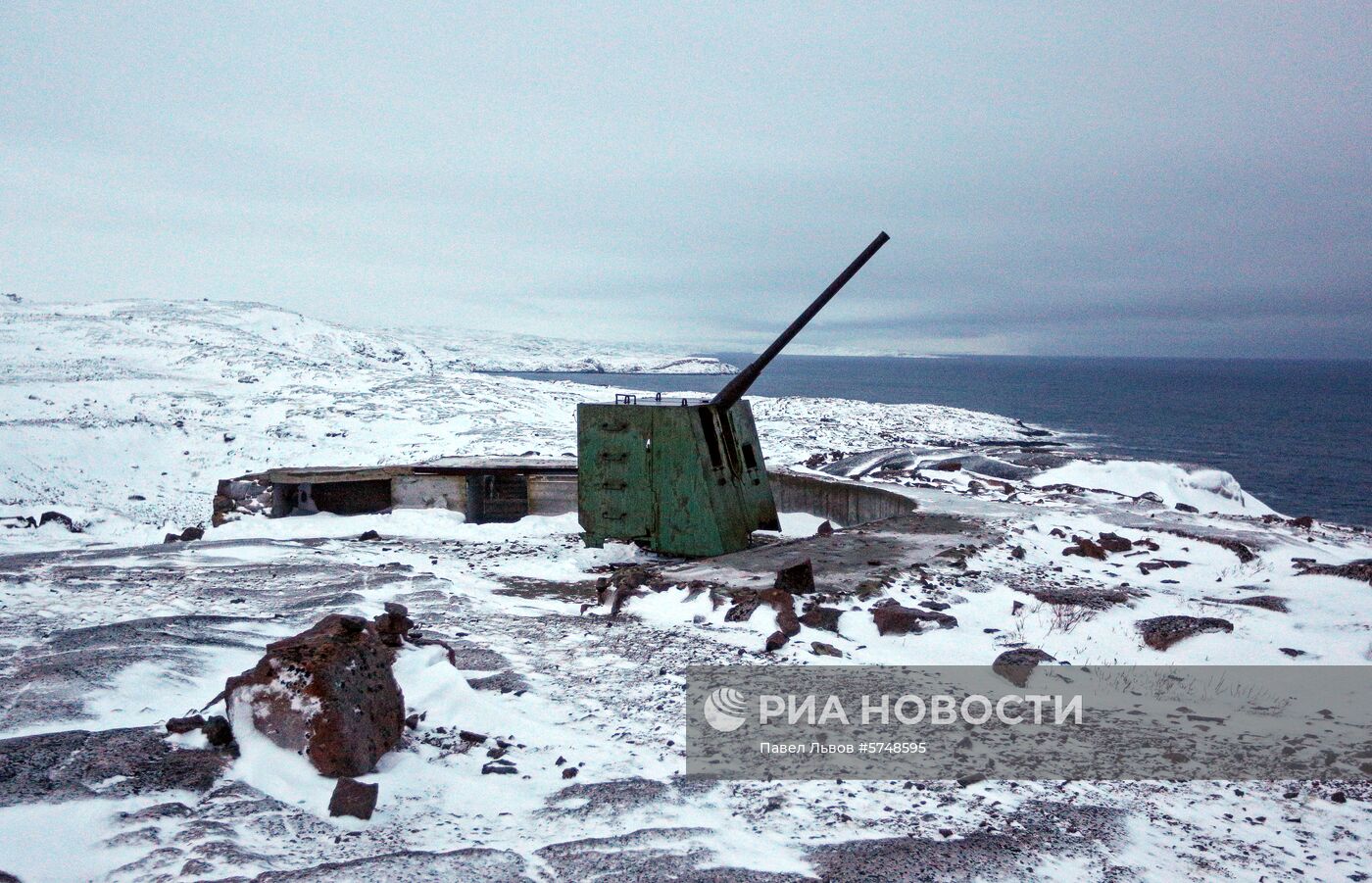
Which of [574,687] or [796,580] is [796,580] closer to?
[796,580]

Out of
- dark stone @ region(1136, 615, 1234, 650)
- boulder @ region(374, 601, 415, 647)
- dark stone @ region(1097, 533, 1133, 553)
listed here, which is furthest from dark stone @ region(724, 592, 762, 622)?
dark stone @ region(1097, 533, 1133, 553)

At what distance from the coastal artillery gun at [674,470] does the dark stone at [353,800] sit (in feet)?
20.0

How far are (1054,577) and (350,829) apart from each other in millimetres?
6615

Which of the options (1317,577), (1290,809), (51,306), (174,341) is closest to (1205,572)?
(1317,577)

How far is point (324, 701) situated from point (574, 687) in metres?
1.81

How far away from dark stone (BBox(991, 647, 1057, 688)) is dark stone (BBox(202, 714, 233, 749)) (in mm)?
4307

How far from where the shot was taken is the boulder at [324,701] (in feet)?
12.1

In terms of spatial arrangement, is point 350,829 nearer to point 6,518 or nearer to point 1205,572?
point 1205,572

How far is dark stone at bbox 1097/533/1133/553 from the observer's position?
907 cm

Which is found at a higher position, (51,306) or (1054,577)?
(51,306)

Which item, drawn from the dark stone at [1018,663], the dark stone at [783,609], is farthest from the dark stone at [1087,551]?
the dark stone at [783,609]

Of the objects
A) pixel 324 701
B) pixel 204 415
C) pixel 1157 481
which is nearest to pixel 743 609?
pixel 324 701

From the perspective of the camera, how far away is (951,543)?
8875 mm

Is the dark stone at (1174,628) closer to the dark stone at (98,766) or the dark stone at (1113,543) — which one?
the dark stone at (1113,543)
